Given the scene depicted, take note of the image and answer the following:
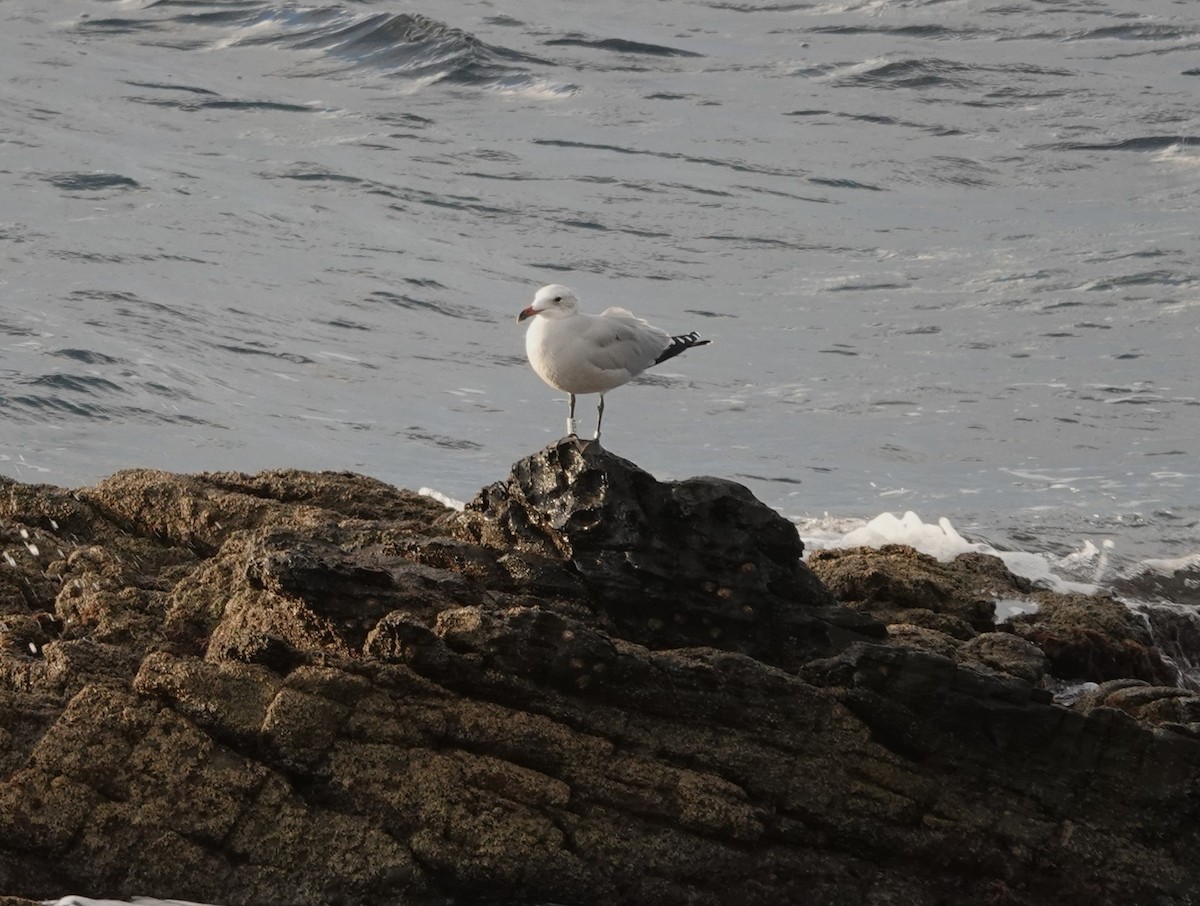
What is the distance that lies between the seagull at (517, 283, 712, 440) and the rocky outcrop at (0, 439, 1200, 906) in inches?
38.5

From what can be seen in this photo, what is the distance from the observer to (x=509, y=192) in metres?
27.3

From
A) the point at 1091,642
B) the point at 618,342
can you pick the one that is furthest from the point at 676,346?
the point at 1091,642

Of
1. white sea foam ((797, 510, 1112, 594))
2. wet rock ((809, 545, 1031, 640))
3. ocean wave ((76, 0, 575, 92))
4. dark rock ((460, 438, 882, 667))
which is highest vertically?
ocean wave ((76, 0, 575, 92))

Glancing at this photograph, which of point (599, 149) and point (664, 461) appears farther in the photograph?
point (599, 149)

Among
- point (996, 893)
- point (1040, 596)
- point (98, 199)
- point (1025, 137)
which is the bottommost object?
point (996, 893)

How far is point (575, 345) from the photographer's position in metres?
8.43

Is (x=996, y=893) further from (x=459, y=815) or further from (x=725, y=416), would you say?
(x=725, y=416)

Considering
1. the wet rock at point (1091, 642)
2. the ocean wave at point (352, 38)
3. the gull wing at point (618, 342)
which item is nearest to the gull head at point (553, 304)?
the gull wing at point (618, 342)

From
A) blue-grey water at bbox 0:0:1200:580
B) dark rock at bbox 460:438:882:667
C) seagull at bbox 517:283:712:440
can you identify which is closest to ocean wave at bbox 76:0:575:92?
blue-grey water at bbox 0:0:1200:580

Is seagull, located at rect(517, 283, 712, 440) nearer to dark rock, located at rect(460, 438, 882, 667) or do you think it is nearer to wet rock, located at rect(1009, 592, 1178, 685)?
dark rock, located at rect(460, 438, 882, 667)

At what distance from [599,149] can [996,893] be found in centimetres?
2387

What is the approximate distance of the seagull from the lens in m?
8.45

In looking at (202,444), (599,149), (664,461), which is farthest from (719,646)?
(599,149)

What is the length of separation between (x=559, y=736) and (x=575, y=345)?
93.1 inches
